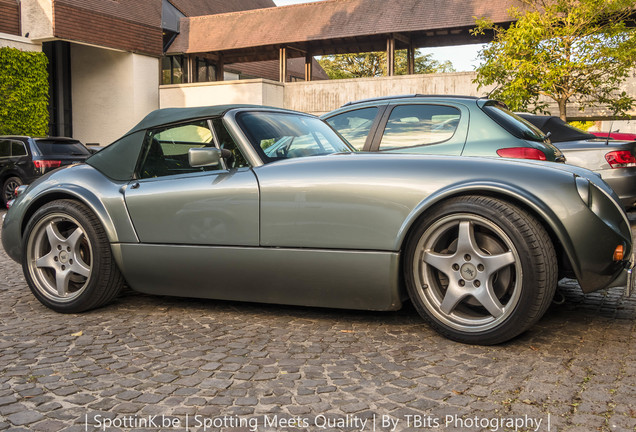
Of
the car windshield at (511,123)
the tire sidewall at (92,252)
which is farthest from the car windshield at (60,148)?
the car windshield at (511,123)

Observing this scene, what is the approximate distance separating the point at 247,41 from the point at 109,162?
2746cm

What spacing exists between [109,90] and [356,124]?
24.8 meters

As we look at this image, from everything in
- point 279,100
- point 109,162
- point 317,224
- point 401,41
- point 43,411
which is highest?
point 401,41

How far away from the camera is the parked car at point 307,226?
3.37 meters

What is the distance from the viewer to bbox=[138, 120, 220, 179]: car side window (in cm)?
436

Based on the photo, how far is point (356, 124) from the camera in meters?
6.71

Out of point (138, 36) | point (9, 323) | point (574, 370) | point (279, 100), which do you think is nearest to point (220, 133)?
point (9, 323)

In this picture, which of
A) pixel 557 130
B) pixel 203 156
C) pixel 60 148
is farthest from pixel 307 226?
pixel 60 148

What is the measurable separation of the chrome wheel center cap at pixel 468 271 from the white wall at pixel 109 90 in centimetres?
2648

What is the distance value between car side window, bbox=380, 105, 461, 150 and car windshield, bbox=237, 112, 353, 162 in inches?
63.9

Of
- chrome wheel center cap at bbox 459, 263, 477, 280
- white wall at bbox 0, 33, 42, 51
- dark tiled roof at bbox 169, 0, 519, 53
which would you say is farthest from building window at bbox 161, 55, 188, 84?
chrome wheel center cap at bbox 459, 263, 477, 280

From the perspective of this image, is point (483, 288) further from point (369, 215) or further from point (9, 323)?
point (9, 323)

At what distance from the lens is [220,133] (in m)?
4.27

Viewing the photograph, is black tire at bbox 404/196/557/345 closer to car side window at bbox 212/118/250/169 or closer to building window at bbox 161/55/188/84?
car side window at bbox 212/118/250/169
